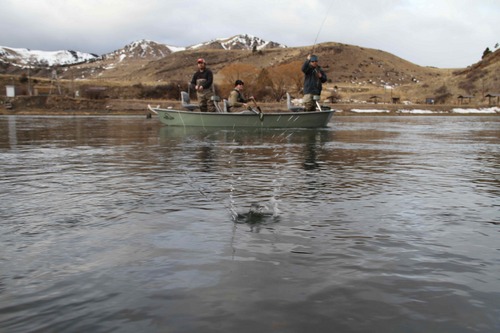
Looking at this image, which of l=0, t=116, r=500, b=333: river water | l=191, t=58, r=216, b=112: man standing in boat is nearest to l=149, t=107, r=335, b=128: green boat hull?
l=191, t=58, r=216, b=112: man standing in boat

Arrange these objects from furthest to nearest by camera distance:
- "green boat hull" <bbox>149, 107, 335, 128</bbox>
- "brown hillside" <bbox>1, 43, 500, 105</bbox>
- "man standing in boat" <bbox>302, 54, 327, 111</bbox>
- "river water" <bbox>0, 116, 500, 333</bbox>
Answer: "brown hillside" <bbox>1, 43, 500, 105</bbox>
"green boat hull" <bbox>149, 107, 335, 128</bbox>
"man standing in boat" <bbox>302, 54, 327, 111</bbox>
"river water" <bbox>0, 116, 500, 333</bbox>

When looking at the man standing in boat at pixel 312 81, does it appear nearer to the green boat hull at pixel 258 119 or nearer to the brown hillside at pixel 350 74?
the green boat hull at pixel 258 119

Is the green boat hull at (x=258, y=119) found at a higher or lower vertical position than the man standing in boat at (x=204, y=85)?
lower

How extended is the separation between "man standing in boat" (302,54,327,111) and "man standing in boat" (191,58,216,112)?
13.0 ft

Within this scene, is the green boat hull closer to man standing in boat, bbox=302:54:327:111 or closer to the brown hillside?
man standing in boat, bbox=302:54:327:111

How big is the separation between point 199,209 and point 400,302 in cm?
274

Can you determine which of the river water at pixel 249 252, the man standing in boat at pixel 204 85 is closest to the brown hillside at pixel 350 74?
the man standing in boat at pixel 204 85

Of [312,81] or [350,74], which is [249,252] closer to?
[312,81]

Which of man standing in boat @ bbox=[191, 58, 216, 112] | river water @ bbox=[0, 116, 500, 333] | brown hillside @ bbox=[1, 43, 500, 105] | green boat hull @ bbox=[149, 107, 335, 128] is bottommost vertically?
river water @ bbox=[0, 116, 500, 333]

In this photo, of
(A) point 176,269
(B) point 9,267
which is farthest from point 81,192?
(A) point 176,269

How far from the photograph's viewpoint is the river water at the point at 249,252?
2.56 meters

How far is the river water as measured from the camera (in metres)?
2.56

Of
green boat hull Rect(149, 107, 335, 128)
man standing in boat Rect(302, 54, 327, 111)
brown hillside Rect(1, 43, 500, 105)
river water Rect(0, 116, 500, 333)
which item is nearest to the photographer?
river water Rect(0, 116, 500, 333)

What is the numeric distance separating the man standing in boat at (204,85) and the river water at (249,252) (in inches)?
490
